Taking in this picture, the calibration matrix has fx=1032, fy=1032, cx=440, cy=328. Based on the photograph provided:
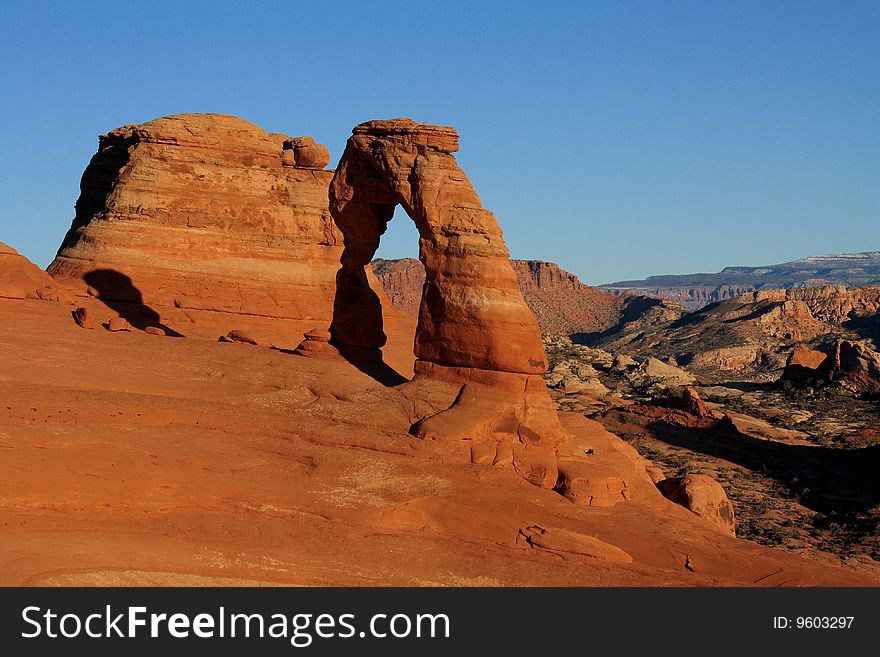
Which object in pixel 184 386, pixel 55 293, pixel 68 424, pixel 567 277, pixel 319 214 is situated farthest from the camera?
pixel 567 277

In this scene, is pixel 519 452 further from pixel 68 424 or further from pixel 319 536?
pixel 68 424

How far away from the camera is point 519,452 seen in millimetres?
19141

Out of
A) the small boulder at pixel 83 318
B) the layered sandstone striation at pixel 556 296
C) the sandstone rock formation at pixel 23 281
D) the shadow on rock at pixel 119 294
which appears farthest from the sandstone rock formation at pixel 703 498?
the layered sandstone striation at pixel 556 296

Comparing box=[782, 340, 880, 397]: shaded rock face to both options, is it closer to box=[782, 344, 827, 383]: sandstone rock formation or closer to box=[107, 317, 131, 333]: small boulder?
box=[782, 344, 827, 383]: sandstone rock formation

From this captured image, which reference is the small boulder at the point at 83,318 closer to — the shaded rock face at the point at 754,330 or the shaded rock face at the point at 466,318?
the shaded rock face at the point at 466,318

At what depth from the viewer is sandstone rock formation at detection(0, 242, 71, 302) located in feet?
96.7

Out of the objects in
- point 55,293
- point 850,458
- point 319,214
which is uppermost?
point 319,214

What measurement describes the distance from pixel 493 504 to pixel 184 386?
7092 millimetres

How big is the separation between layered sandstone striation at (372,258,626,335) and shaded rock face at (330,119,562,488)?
101406 mm

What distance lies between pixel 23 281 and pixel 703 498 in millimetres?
20572

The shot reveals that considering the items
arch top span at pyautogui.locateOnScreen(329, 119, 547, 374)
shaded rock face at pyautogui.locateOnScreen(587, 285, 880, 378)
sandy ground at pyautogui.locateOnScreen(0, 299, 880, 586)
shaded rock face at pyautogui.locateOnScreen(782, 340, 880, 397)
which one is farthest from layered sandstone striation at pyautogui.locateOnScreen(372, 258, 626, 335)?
sandy ground at pyautogui.locateOnScreen(0, 299, 880, 586)

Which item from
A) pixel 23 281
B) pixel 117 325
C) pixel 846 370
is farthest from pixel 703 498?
pixel 846 370

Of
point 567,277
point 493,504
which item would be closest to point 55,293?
point 493,504

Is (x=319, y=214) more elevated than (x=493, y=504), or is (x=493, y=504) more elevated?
(x=319, y=214)
